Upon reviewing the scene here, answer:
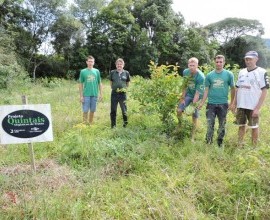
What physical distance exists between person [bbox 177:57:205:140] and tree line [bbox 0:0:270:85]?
20952mm

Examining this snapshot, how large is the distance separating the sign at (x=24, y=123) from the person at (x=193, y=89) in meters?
2.51

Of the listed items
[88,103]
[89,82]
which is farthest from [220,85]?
[88,103]

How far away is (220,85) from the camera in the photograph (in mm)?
4871

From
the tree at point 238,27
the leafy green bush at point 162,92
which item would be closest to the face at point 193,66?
the leafy green bush at point 162,92

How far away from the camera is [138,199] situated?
3162 mm

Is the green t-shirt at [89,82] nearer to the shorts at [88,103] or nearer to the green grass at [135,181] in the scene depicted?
the shorts at [88,103]

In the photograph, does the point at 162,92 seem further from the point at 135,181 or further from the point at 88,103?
the point at 135,181

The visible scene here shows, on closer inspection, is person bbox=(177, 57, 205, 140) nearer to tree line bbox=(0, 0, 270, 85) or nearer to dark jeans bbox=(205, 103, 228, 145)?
dark jeans bbox=(205, 103, 228, 145)

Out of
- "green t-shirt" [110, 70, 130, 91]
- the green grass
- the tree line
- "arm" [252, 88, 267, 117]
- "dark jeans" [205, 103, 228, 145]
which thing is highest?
the tree line

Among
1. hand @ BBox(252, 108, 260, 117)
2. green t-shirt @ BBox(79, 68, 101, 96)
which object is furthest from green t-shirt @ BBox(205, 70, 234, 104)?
green t-shirt @ BBox(79, 68, 101, 96)

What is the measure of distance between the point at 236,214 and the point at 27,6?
1051 inches

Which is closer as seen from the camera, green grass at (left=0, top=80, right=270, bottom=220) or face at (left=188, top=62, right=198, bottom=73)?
green grass at (left=0, top=80, right=270, bottom=220)

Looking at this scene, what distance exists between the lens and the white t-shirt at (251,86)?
459 cm

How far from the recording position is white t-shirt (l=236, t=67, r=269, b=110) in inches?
181
